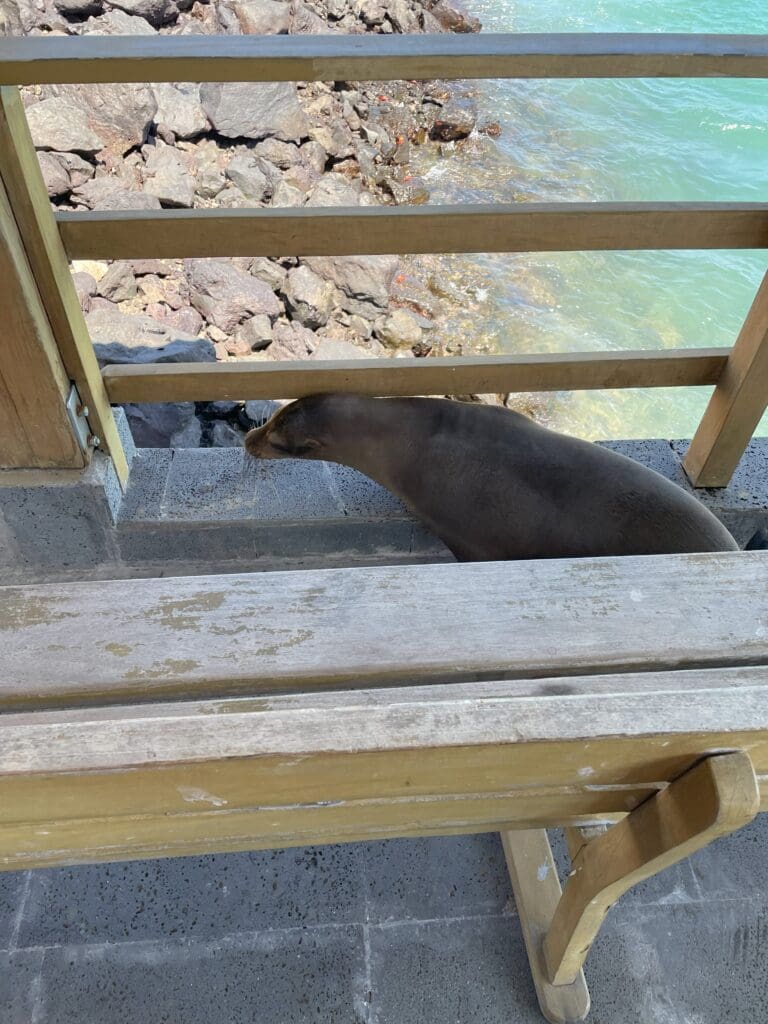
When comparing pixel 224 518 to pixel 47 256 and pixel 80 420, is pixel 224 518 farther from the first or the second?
pixel 47 256

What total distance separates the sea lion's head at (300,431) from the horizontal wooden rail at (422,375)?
0.14 m

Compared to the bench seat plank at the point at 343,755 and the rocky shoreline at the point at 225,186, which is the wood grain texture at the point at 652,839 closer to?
the bench seat plank at the point at 343,755

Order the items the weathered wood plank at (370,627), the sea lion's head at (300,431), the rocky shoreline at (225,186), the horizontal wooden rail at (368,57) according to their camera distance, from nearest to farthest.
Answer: the weathered wood plank at (370,627) < the horizontal wooden rail at (368,57) < the sea lion's head at (300,431) < the rocky shoreline at (225,186)

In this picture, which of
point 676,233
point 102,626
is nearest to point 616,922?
point 102,626

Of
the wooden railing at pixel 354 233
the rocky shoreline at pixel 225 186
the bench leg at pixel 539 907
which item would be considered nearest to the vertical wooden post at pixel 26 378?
the wooden railing at pixel 354 233

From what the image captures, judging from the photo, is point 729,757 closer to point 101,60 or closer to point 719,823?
point 719,823

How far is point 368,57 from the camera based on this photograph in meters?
1.75

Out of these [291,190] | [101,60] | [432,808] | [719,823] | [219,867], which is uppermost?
[101,60]

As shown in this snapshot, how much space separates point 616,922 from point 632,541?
3.40 ft

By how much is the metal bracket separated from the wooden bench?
39.5 inches

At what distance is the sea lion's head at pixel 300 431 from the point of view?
2732mm

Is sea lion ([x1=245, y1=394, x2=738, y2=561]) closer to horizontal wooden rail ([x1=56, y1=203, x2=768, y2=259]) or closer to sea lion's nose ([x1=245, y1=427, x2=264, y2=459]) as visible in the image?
sea lion's nose ([x1=245, y1=427, x2=264, y2=459])

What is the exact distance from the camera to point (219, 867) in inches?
77.1

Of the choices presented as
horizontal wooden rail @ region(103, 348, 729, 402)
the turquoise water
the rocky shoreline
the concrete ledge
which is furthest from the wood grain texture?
the turquoise water
